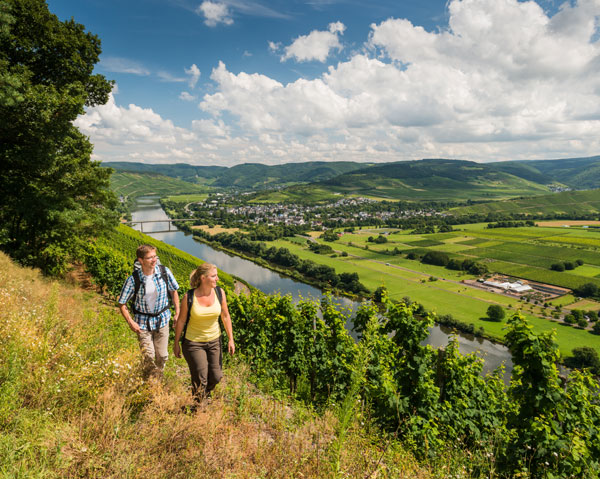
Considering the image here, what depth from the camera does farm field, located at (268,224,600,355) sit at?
43344 millimetres

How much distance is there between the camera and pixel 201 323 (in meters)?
4.09

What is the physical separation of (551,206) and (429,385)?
180 m

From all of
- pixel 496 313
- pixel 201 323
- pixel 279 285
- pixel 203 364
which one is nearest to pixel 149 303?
pixel 201 323

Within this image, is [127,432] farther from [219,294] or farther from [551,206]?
[551,206]

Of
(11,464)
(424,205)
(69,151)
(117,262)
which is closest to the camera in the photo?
(11,464)

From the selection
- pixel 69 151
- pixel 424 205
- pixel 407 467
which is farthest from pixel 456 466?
pixel 424 205

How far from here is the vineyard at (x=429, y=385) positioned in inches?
198

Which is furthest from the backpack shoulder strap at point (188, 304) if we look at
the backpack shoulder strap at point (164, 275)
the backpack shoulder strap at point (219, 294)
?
the backpack shoulder strap at point (164, 275)

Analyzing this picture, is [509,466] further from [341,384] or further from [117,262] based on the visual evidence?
[117,262]

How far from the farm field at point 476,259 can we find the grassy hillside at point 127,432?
24732mm

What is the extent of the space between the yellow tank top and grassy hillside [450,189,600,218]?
158 meters

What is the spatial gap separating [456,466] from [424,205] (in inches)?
7183

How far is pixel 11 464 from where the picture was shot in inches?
89.5

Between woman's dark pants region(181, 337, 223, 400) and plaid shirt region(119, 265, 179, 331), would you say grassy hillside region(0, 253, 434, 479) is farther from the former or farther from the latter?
plaid shirt region(119, 265, 179, 331)
